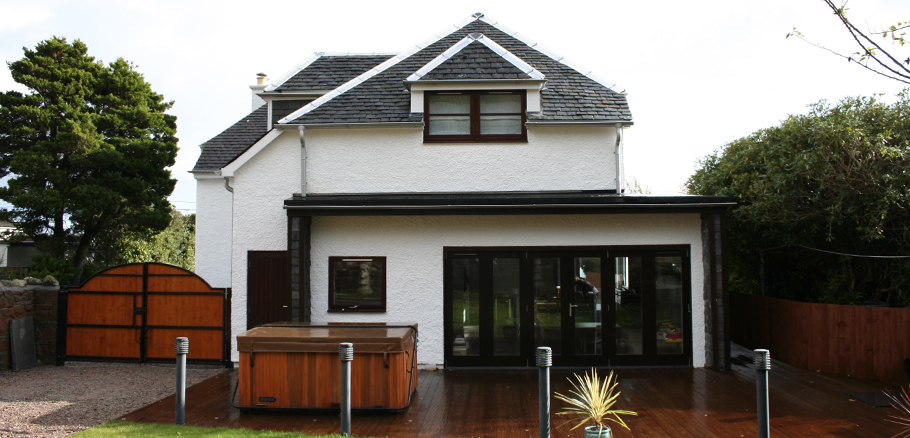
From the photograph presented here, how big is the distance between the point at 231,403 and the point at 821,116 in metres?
10.9

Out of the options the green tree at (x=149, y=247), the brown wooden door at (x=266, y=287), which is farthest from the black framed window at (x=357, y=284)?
the green tree at (x=149, y=247)

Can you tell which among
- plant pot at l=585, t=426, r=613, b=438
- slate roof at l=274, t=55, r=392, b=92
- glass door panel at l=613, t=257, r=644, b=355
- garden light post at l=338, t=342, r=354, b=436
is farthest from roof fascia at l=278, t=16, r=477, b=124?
plant pot at l=585, t=426, r=613, b=438

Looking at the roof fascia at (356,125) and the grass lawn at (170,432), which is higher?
the roof fascia at (356,125)

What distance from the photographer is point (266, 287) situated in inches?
418

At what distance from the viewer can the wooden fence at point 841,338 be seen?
9.03 metres

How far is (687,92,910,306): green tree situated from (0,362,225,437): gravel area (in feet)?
34.7

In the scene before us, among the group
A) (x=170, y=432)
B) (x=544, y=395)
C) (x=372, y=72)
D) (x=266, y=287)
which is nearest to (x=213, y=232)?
(x=266, y=287)

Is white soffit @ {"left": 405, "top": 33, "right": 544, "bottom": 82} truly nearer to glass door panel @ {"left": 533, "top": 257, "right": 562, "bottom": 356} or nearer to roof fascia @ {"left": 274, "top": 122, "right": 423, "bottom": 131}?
roof fascia @ {"left": 274, "top": 122, "right": 423, "bottom": 131}

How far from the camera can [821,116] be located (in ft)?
33.7

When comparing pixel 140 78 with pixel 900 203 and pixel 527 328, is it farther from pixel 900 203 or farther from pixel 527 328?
pixel 900 203

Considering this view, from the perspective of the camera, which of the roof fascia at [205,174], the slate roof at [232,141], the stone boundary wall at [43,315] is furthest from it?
the slate roof at [232,141]

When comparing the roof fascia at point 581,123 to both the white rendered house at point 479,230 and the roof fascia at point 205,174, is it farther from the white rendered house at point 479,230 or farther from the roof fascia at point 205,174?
the roof fascia at point 205,174

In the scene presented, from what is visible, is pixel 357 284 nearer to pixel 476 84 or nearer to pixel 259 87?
pixel 476 84

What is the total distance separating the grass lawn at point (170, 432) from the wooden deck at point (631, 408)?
29 centimetres
